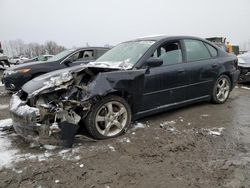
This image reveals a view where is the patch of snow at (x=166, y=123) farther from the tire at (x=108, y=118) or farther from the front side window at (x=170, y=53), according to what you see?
the front side window at (x=170, y=53)

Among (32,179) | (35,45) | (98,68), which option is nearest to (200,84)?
(98,68)

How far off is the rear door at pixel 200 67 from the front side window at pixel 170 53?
208 mm

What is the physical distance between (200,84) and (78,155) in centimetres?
287

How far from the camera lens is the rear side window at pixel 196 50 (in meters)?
4.51

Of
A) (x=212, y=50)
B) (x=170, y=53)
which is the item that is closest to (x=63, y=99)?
(x=170, y=53)

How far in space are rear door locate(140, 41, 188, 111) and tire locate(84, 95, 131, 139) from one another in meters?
0.42

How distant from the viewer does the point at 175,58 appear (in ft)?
14.0

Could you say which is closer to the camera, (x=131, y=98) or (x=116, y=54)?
(x=131, y=98)

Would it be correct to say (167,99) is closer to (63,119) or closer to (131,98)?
(131,98)

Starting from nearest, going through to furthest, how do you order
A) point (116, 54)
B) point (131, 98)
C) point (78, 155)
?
1. point (78, 155)
2. point (131, 98)
3. point (116, 54)

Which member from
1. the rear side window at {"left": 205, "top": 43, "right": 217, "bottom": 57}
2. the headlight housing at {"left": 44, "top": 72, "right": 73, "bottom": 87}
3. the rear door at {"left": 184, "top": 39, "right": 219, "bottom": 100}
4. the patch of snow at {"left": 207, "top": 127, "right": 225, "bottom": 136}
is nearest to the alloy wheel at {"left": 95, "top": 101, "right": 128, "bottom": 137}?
the headlight housing at {"left": 44, "top": 72, "right": 73, "bottom": 87}

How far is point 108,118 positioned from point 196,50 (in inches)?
96.6

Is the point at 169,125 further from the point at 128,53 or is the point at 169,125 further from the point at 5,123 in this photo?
the point at 5,123

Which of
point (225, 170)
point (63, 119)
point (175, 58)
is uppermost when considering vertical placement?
point (175, 58)
